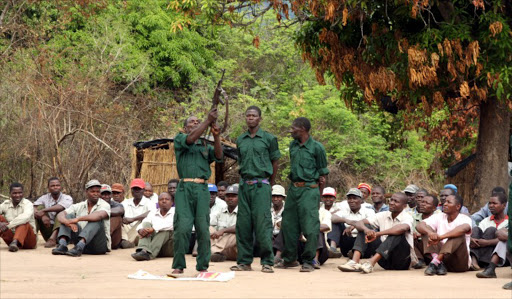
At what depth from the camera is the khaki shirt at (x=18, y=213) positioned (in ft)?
40.7

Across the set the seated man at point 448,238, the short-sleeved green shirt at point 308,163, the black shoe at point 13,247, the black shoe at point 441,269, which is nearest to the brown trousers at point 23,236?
the black shoe at point 13,247

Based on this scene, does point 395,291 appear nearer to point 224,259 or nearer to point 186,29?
point 224,259

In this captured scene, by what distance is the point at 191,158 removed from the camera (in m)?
9.37

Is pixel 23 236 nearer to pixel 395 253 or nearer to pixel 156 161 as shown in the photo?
pixel 395 253

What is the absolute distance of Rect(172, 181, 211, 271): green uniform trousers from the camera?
927 centimetres

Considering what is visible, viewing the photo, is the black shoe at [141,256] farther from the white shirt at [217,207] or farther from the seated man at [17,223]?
the seated man at [17,223]

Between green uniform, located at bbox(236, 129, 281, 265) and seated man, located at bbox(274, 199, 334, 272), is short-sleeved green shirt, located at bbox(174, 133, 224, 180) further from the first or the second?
seated man, located at bbox(274, 199, 334, 272)

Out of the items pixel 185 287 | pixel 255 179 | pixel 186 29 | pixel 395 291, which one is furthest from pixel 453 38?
pixel 186 29

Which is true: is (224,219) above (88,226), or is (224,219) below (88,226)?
above

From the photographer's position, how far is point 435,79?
1260cm

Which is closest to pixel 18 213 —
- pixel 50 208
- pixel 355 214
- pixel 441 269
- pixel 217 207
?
pixel 50 208

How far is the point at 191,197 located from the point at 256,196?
104 cm

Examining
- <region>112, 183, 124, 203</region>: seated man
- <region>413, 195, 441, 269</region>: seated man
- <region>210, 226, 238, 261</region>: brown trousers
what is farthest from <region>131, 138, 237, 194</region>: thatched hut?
<region>413, 195, 441, 269</region>: seated man

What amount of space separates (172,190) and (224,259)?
75.1 inches
